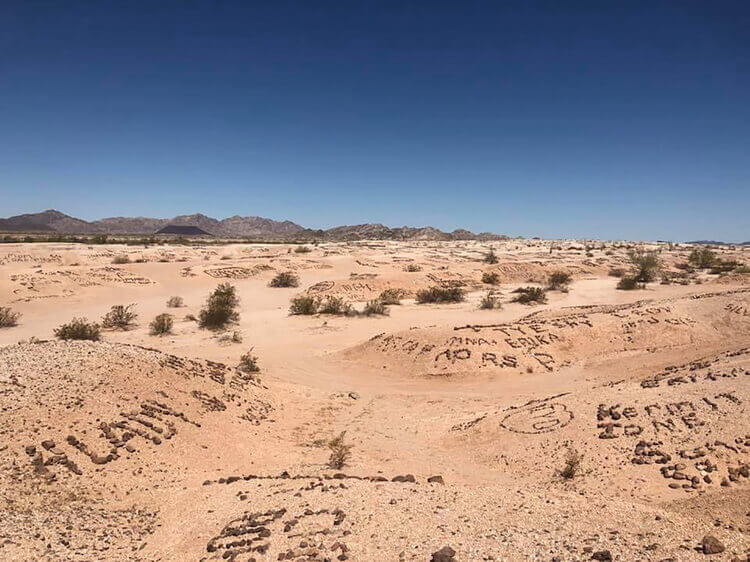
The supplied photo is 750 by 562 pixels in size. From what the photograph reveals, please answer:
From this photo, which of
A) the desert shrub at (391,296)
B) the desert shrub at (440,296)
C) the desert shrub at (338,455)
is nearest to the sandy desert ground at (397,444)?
the desert shrub at (338,455)

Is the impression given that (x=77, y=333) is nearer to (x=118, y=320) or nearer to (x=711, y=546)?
(x=118, y=320)

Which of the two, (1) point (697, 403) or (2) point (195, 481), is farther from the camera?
(1) point (697, 403)

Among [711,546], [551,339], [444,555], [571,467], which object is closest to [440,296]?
[551,339]

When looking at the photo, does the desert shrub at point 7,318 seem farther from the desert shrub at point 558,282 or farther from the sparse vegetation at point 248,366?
the desert shrub at point 558,282

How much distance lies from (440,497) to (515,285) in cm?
3195

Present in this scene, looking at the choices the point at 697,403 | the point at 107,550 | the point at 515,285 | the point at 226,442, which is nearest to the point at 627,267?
the point at 515,285

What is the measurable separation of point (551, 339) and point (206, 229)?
182220mm

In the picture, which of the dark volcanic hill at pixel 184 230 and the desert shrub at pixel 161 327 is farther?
the dark volcanic hill at pixel 184 230

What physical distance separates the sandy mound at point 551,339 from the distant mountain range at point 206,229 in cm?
9252

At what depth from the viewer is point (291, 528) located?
540 centimetres

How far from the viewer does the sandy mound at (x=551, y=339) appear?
15219 millimetres

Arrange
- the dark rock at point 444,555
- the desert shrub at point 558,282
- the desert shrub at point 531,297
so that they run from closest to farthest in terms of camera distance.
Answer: the dark rock at point 444,555 < the desert shrub at point 531,297 < the desert shrub at point 558,282

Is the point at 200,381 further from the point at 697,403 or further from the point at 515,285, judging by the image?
the point at 515,285

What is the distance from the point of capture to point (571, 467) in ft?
24.4
